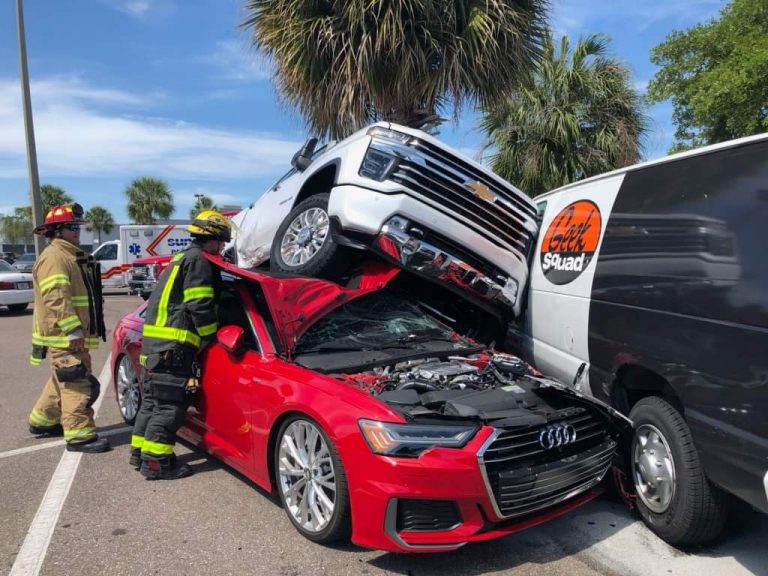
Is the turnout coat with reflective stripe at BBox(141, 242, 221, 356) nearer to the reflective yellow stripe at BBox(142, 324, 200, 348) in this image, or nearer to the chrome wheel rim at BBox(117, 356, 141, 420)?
the reflective yellow stripe at BBox(142, 324, 200, 348)

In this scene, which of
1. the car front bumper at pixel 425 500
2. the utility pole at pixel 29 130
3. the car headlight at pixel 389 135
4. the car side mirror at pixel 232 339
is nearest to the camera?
the car front bumper at pixel 425 500

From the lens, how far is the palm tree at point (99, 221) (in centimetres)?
5331

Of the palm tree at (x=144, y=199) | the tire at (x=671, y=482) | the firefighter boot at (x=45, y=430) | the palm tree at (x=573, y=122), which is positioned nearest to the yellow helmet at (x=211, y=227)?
the firefighter boot at (x=45, y=430)

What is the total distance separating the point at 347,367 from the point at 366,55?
17.1ft

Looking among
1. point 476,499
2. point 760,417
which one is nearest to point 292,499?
point 476,499

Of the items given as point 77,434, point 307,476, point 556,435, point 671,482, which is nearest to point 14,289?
point 77,434

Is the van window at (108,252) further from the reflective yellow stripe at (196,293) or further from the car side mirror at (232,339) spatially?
the car side mirror at (232,339)

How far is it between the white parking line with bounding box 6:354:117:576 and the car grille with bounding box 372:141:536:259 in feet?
10.4

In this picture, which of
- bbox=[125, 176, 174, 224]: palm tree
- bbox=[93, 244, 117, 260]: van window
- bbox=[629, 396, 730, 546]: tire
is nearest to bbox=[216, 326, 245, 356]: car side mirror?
bbox=[629, 396, 730, 546]: tire

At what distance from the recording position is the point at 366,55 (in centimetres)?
762

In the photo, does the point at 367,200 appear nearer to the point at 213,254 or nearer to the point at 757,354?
the point at 213,254

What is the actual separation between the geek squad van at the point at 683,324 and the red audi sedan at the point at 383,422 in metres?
0.33

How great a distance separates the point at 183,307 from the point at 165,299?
0.52ft

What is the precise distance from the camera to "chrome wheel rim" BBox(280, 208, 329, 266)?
5188 mm
